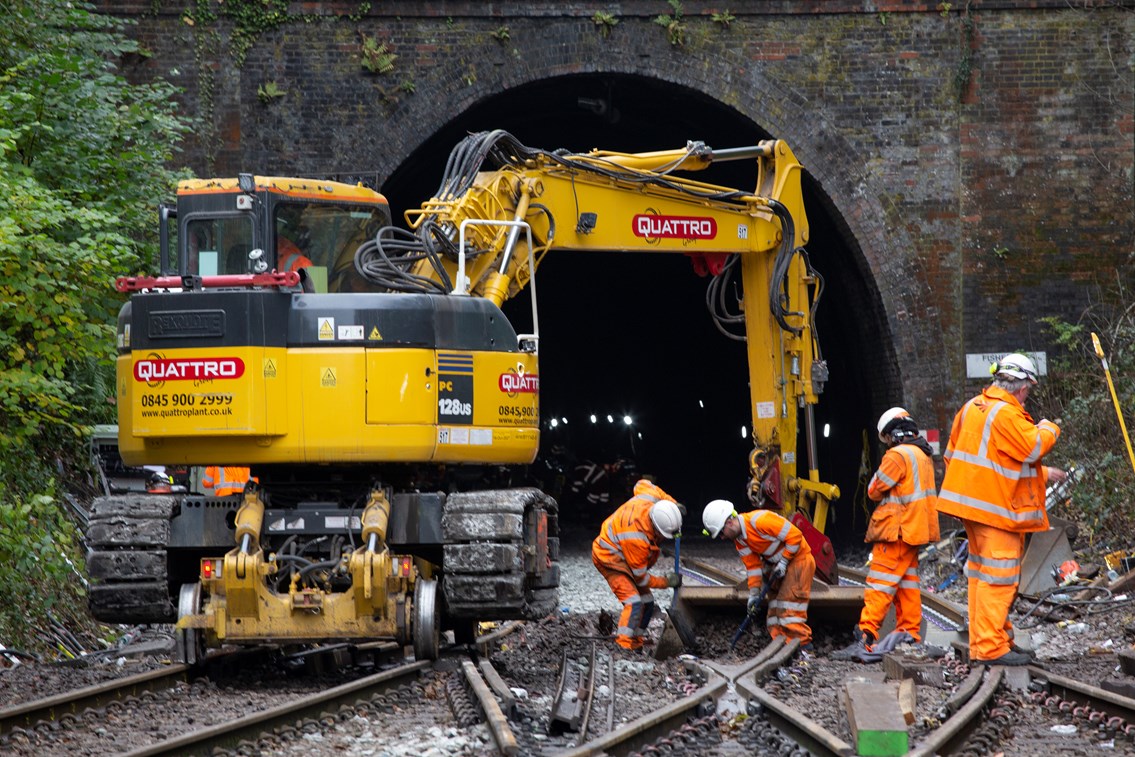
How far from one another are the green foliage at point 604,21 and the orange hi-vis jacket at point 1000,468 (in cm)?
1101

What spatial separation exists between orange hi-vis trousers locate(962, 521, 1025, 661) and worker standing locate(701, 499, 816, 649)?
1.59 metres

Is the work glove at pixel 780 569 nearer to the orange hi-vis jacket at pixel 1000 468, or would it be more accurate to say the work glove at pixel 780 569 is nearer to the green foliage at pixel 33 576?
the orange hi-vis jacket at pixel 1000 468

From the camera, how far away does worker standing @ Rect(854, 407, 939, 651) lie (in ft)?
32.4

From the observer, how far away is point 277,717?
24.1 ft

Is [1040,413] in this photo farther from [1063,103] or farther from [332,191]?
[332,191]

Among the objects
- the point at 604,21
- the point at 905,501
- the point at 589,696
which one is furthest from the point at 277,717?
the point at 604,21

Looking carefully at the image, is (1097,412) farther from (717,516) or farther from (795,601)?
(717,516)

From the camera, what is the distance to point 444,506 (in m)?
9.19

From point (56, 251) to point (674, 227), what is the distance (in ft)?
16.4

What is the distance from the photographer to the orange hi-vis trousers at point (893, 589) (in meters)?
9.85

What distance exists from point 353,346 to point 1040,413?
11.9m

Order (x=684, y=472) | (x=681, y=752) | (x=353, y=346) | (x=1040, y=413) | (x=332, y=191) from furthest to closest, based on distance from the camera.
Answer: (x=684, y=472) < (x=1040, y=413) < (x=332, y=191) < (x=353, y=346) < (x=681, y=752)

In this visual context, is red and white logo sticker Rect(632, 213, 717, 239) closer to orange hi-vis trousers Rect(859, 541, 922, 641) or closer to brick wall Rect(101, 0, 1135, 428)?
orange hi-vis trousers Rect(859, 541, 922, 641)

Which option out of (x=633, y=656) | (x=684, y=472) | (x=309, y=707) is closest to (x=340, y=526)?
(x=309, y=707)
